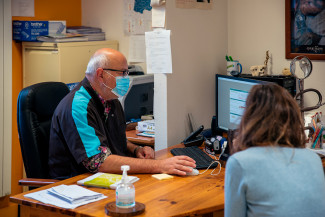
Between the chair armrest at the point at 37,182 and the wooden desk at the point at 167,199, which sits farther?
the chair armrest at the point at 37,182

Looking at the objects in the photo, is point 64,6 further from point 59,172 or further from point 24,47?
point 59,172

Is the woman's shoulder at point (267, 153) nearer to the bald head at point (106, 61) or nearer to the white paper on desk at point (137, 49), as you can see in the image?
the bald head at point (106, 61)

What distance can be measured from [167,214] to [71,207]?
0.38m

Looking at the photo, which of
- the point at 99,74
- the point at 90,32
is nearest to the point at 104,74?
the point at 99,74

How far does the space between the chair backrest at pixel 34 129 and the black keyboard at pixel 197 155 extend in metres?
0.71

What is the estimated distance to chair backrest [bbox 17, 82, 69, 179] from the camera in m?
2.60

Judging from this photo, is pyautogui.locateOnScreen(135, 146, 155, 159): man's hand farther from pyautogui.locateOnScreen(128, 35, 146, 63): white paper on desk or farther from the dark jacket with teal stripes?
pyautogui.locateOnScreen(128, 35, 146, 63): white paper on desk

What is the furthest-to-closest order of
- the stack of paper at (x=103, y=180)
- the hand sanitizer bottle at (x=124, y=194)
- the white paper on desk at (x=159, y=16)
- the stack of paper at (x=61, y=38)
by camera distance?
1. the stack of paper at (x=61, y=38)
2. the white paper on desk at (x=159, y=16)
3. the stack of paper at (x=103, y=180)
4. the hand sanitizer bottle at (x=124, y=194)

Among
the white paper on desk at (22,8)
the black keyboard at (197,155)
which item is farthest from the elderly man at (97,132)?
the white paper on desk at (22,8)

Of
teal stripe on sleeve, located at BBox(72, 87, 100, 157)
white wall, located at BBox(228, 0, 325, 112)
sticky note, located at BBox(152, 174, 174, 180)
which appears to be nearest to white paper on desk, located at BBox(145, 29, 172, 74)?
teal stripe on sleeve, located at BBox(72, 87, 100, 157)

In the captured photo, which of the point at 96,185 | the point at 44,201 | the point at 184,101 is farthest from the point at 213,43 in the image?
the point at 44,201

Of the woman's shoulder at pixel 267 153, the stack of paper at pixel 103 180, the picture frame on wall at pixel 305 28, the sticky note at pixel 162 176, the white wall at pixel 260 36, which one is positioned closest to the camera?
the woman's shoulder at pixel 267 153

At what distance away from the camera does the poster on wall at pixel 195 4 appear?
293 centimetres

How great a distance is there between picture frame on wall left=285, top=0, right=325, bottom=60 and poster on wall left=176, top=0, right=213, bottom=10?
499 millimetres
